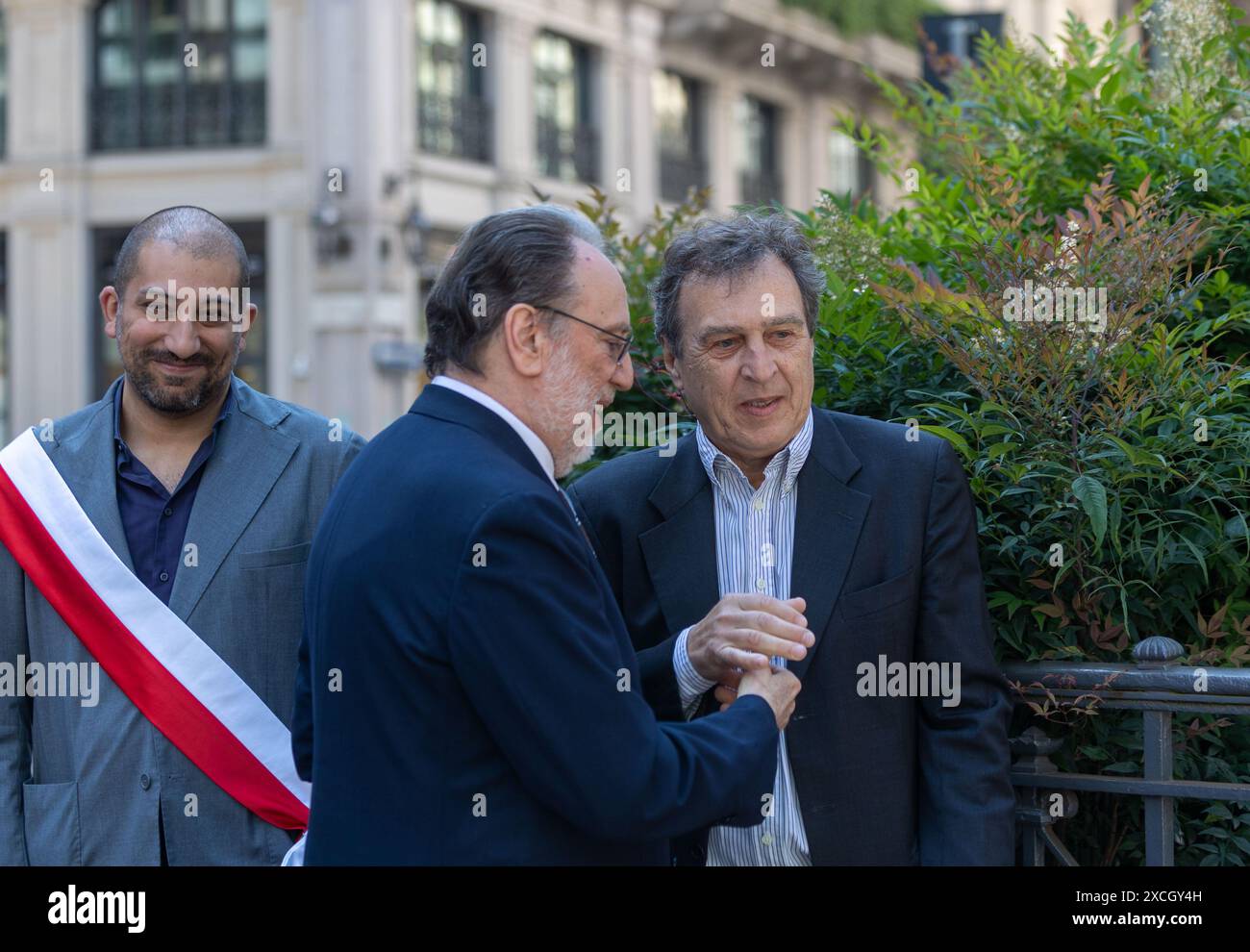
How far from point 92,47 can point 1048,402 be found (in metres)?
22.5

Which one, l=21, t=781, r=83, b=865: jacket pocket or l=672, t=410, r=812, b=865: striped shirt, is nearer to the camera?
l=672, t=410, r=812, b=865: striped shirt

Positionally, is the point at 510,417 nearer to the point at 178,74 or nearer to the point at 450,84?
the point at 450,84

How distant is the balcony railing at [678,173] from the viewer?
86.7ft

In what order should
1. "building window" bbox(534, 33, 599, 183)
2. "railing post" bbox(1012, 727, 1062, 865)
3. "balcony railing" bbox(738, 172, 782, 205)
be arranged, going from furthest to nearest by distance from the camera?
"balcony railing" bbox(738, 172, 782, 205) < "building window" bbox(534, 33, 599, 183) < "railing post" bbox(1012, 727, 1062, 865)

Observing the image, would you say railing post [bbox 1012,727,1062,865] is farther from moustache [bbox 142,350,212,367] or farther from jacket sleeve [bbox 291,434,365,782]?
moustache [bbox 142,350,212,367]

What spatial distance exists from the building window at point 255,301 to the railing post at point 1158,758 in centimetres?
1959

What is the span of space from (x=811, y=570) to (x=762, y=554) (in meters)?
0.17

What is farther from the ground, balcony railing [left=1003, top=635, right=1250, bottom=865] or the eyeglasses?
the eyeglasses

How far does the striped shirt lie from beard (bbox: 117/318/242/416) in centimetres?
109

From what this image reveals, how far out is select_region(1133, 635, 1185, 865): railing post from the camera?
2.82 m

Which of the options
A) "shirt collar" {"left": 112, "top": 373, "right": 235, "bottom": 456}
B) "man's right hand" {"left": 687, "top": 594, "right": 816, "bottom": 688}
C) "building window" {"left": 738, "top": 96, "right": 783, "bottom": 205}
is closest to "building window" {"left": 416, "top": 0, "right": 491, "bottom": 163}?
"building window" {"left": 738, "top": 96, "right": 783, "bottom": 205}

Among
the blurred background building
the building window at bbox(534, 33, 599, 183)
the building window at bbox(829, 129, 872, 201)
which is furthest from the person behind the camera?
the building window at bbox(829, 129, 872, 201)

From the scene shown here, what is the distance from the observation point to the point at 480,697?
7.26ft

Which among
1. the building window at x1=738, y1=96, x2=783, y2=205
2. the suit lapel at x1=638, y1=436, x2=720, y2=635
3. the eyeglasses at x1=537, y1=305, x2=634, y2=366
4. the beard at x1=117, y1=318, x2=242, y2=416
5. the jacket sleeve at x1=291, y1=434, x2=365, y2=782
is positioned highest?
the building window at x1=738, y1=96, x2=783, y2=205
